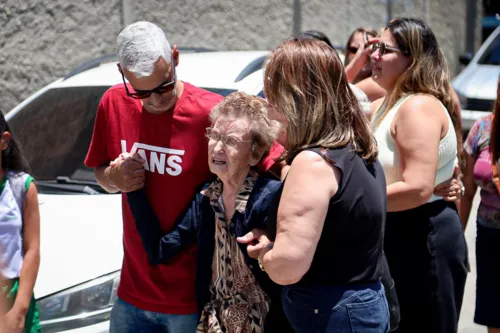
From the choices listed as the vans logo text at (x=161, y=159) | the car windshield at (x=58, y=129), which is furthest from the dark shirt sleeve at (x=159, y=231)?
the car windshield at (x=58, y=129)

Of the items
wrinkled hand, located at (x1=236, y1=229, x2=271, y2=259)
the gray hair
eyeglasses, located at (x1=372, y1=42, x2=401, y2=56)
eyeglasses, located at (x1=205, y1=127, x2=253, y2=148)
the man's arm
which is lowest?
wrinkled hand, located at (x1=236, y1=229, x2=271, y2=259)

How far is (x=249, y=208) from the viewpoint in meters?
2.58

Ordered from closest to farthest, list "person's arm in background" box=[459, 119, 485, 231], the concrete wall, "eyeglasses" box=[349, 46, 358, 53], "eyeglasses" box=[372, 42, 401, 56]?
"eyeglasses" box=[372, 42, 401, 56] < "person's arm in background" box=[459, 119, 485, 231] < "eyeglasses" box=[349, 46, 358, 53] < the concrete wall

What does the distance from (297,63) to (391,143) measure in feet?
3.43

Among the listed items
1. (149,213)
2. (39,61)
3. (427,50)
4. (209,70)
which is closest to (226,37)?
(39,61)

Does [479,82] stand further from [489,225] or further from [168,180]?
[168,180]

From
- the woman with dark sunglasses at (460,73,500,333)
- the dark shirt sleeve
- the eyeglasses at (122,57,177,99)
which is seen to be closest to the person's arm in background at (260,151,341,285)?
the dark shirt sleeve

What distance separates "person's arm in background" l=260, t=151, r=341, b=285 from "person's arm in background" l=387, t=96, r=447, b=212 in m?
0.87

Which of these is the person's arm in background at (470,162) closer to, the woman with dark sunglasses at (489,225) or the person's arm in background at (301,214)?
the woman with dark sunglasses at (489,225)

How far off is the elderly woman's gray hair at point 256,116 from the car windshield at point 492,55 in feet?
27.7

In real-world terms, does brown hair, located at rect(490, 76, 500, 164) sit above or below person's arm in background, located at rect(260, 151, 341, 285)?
below

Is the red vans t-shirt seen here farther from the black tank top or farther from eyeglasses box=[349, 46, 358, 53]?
eyeglasses box=[349, 46, 358, 53]

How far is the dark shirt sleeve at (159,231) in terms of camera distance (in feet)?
9.04

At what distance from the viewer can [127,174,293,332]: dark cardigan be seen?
8.46 ft
